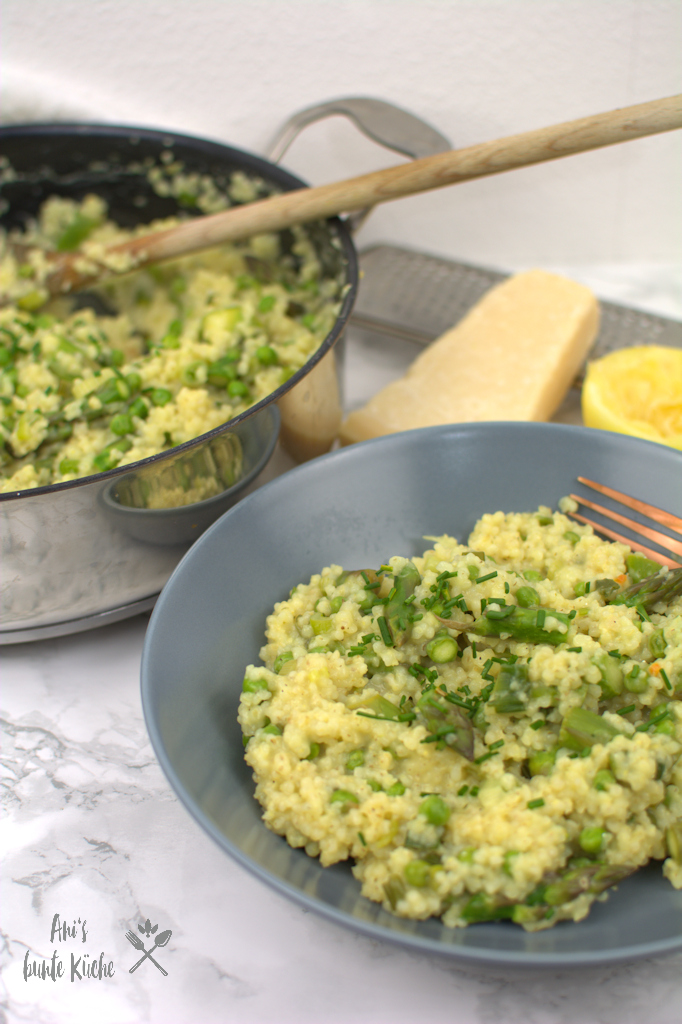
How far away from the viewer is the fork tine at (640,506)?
4.40ft

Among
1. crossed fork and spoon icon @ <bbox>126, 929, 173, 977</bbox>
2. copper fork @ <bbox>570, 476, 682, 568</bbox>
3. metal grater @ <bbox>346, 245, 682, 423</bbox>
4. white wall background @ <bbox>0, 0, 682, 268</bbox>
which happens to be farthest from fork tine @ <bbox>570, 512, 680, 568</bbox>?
white wall background @ <bbox>0, 0, 682, 268</bbox>

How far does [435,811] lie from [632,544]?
1.97 feet

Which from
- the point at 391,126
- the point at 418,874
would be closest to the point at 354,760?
the point at 418,874

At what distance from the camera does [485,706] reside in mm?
1112

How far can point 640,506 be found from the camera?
1370 mm

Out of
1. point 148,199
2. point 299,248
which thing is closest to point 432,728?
point 299,248

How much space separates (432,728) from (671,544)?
542 millimetres

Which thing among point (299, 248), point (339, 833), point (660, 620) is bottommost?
point (339, 833)

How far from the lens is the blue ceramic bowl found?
3.03 feet

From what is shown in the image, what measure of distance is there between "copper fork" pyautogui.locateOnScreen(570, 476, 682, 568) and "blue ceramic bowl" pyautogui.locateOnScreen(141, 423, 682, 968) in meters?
0.02

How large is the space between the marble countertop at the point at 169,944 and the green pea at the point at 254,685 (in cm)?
27

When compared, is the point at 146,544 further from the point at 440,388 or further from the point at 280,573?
the point at 440,388

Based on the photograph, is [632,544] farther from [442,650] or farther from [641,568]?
[442,650]

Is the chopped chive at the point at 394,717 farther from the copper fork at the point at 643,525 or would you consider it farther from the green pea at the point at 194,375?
the green pea at the point at 194,375
